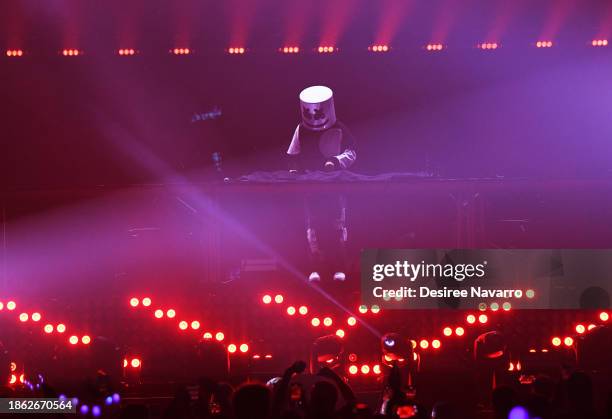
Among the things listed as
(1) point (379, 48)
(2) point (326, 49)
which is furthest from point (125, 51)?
(1) point (379, 48)

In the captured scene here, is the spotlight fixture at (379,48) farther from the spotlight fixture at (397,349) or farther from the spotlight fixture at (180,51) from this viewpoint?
the spotlight fixture at (397,349)

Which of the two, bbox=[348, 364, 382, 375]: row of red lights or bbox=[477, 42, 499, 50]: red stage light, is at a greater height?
bbox=[477, 42, 499, 50]: red stage light

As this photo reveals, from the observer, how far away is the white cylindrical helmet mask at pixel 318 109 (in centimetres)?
860

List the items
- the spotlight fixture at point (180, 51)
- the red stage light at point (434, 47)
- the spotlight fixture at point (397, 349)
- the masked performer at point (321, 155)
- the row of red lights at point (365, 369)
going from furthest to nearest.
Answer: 1. the spotlight fixture at point (180, 51)
2. the red stage light at point (434, 47)
3. the masked performer at point (321, 155)
4. the row of red lights at point (365, 369)
5. the spotlight fixture at point (397, 349)

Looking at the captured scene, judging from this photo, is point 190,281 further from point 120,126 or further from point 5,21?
point 5,21

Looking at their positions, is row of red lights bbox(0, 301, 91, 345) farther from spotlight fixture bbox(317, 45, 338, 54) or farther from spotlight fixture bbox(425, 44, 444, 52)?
spotlight fixture bbox(425, 44, 444, 52)

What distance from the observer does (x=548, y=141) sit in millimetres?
9070

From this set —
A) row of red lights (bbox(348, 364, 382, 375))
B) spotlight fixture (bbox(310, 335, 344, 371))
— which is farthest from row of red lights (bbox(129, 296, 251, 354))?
row of red lights (bbox(348, 364, 382, 375))

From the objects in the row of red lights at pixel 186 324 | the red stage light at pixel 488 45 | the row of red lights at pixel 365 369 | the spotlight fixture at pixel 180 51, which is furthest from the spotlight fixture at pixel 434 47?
the row of red lights at pixel 186 324

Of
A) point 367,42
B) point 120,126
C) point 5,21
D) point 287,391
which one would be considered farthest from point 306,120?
point 287,391

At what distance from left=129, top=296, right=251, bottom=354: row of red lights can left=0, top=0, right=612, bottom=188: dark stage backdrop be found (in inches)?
102

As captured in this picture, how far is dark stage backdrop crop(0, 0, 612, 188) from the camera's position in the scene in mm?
9055

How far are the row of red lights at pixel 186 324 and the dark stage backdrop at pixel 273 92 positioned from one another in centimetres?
259

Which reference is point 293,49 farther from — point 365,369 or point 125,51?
point 365,369
